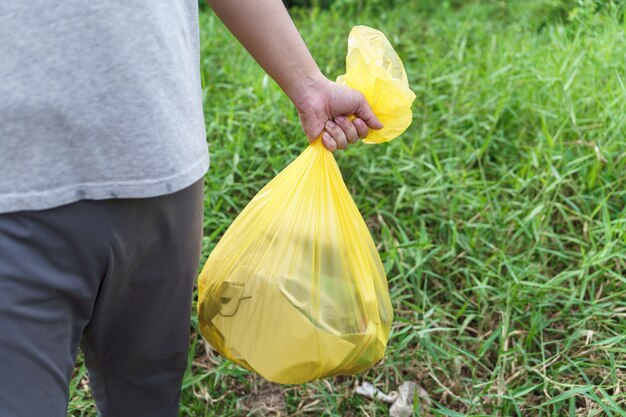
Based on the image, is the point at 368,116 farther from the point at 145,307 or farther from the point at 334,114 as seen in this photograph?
the point at 145,307

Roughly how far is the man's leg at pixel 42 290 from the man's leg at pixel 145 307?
0.04 metres

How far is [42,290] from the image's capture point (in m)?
1.16

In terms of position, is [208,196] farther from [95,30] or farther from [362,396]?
[95,30]

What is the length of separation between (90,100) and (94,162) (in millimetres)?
90

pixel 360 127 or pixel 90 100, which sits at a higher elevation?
pixel 90 100

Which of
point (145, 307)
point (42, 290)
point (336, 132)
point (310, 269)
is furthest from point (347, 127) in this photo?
point (42, 290)

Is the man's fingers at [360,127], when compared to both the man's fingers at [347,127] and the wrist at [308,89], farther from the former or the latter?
the wrist at [308,89]

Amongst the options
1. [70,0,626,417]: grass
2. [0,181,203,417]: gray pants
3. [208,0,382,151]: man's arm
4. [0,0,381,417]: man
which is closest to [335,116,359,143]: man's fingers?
[208,0,382,151]: man's arm

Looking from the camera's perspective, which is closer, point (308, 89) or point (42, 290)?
point (42, 290)

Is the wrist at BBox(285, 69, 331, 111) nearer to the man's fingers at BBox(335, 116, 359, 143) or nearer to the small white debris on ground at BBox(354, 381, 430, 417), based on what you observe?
the man's fingers at BBox(335, 116, 359, 143)

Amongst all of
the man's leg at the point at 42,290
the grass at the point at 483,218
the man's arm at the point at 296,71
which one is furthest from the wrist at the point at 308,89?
the grass at the point at 483,218

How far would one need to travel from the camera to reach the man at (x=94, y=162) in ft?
3.53

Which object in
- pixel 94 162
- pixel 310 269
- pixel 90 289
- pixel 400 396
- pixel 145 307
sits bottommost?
pixel 400 396

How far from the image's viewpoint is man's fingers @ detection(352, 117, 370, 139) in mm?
1500
